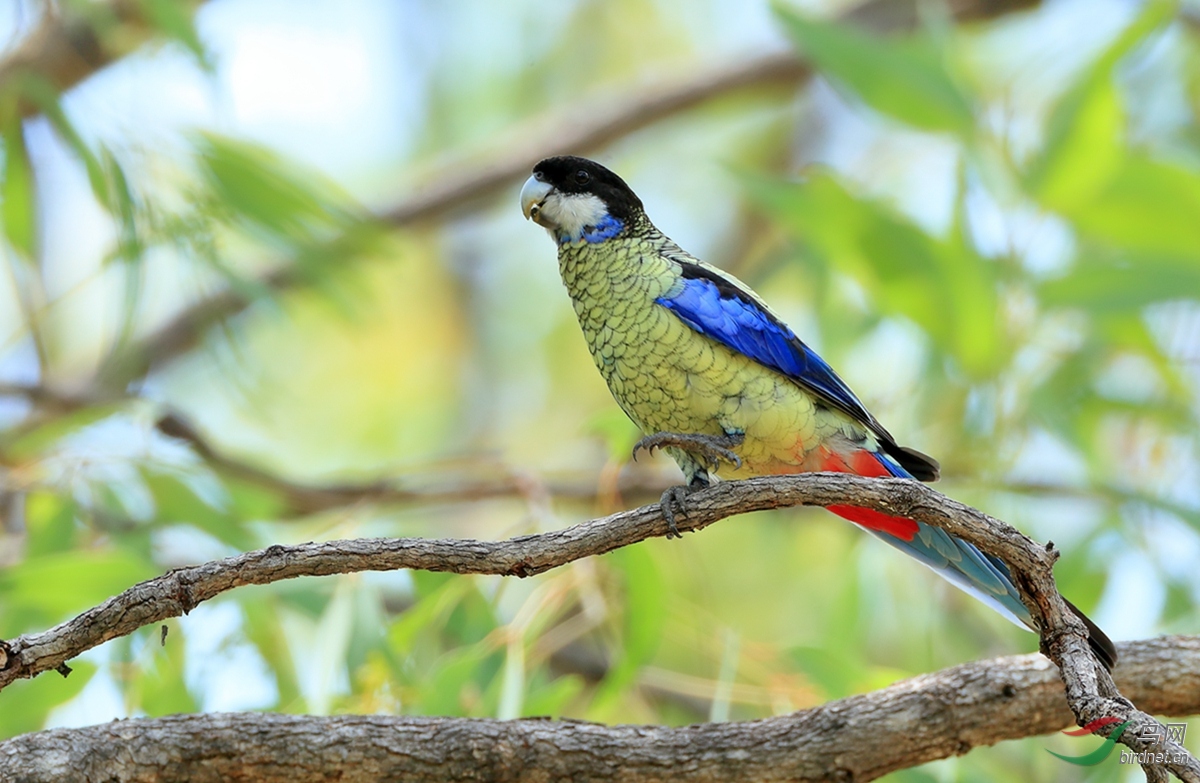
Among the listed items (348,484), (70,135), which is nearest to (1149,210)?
(348,484)

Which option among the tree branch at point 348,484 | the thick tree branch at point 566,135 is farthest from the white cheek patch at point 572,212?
the thick tree branch at point 566,135

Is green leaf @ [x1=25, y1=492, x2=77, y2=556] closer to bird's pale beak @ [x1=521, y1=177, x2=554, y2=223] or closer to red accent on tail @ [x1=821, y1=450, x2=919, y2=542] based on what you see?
bird's pale beak @ [x1=521, y1=177, x2=554, y2=223]

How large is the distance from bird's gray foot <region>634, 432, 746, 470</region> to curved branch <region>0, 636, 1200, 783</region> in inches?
27.9

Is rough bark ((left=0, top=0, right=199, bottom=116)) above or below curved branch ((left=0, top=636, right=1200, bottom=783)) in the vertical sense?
above

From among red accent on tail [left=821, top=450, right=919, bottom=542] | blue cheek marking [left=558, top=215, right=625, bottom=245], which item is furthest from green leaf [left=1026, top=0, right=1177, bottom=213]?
blue cheek marking [left=558, top=215, right=625, bottom=245]

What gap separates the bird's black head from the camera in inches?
141

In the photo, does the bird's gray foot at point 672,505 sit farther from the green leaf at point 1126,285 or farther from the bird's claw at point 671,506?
the green leaf at point 1126,285

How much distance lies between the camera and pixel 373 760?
2.82 meters

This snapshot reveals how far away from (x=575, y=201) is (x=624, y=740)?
1.61 metres

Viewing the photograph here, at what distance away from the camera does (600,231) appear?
3564 millimetres

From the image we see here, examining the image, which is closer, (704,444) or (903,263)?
(704,444)

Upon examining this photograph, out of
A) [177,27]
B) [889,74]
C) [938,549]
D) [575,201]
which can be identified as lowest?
[938,549]

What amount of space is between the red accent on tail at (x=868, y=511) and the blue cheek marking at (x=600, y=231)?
3.07 ft

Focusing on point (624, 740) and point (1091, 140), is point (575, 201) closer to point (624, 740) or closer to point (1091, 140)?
point (624, 740)
